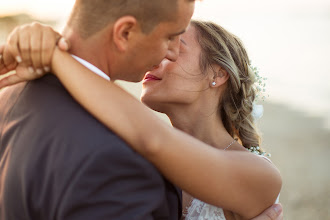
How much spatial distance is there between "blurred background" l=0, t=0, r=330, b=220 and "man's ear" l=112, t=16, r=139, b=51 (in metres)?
1.84

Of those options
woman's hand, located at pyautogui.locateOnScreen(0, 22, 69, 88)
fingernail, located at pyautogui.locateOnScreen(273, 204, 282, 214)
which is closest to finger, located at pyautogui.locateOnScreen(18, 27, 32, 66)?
woman's hand, located at pyautogui.locateOnScreen(0, 22, 69, 88)

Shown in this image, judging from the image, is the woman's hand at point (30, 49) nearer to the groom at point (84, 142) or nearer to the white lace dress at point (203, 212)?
the groom at point (84, 142)

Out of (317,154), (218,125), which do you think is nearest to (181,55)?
(218,125)

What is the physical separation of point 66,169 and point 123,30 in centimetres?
74

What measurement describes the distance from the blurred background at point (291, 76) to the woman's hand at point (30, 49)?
209cm

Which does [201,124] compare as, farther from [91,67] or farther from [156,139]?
[91,67]

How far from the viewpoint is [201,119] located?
13.1 feet

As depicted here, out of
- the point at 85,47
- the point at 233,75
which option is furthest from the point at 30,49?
the point at 233,75

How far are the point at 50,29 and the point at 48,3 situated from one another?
34127mm

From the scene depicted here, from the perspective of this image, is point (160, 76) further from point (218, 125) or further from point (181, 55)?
point (218, 125)

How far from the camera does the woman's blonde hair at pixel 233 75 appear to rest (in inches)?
157

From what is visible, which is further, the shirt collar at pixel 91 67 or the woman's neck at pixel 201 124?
the woman's neck at pixel 201 124

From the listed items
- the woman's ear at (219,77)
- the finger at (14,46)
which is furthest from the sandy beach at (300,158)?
the finger at (14,46)

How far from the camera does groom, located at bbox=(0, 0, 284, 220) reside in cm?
221
